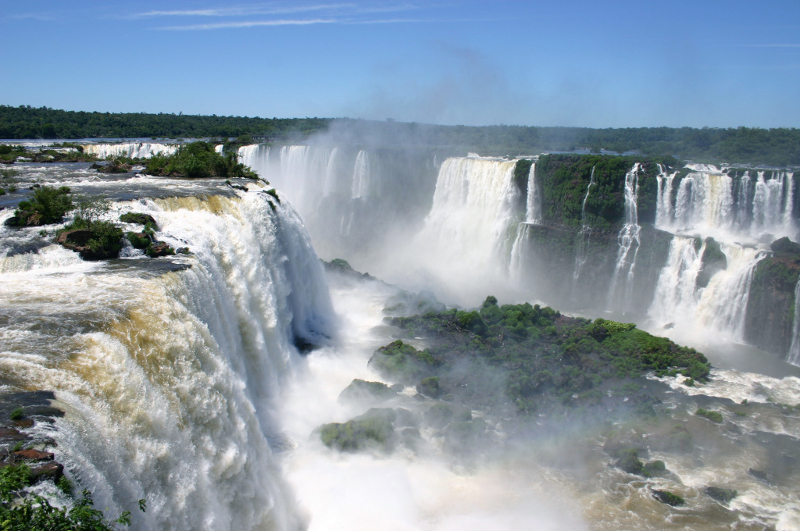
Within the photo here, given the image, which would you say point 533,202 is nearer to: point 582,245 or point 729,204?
point 582,245

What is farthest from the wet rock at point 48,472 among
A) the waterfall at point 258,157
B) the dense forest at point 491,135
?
the dense forest at point 491,135

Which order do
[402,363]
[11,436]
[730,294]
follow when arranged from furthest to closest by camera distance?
1. [730,294]
2. [402,363]
3. [11,436]

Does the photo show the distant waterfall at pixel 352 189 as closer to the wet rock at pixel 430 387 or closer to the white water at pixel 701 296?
the white water at pixel 701 296

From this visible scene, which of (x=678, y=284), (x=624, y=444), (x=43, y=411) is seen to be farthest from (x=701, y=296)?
(x=43, y=411)

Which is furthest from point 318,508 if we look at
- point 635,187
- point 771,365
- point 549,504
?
point 635,187

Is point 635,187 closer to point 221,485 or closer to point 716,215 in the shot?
point 716,215

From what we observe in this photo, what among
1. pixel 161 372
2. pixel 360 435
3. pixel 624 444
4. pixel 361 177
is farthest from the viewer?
pixel 361 177
